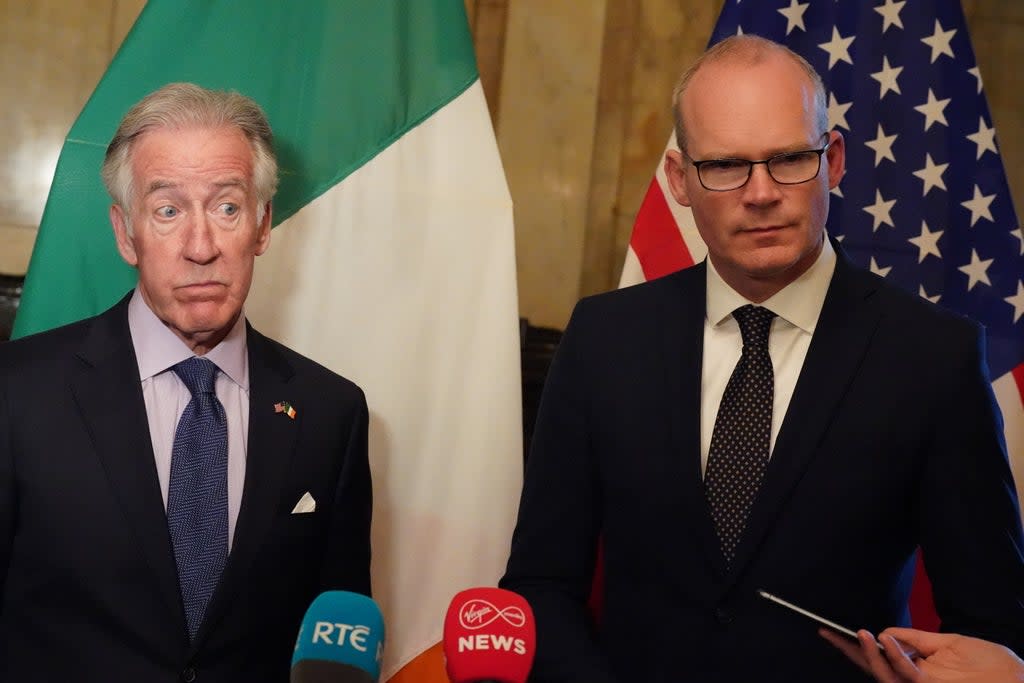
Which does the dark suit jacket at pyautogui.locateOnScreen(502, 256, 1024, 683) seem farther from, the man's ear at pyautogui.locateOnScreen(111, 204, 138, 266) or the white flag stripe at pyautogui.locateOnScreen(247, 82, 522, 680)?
the man's ear at pyautogui.locateOnScreen(111, 204, 138, 266)

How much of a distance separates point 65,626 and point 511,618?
35.4 inches

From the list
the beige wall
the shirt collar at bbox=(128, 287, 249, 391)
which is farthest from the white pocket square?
the beige wall

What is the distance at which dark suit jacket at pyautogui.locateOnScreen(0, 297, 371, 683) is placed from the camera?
1.98 meters

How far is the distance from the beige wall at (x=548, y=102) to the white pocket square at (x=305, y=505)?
2.55m

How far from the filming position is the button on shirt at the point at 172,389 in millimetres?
2117

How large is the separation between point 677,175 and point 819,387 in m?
0.50

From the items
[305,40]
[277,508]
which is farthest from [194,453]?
[305,40]

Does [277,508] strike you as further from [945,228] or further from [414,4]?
[945,228]

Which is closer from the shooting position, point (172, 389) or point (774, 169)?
point (774, 169)

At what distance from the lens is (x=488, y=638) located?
57.6 inches

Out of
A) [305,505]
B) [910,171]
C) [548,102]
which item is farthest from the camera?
[548,102]

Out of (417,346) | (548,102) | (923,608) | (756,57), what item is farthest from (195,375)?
(548,102)

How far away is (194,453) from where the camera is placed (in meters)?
2.09

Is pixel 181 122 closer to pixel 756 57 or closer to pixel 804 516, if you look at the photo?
pixel 756 57
